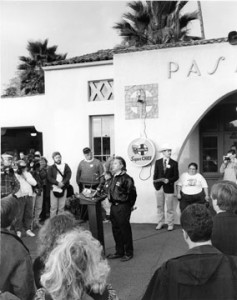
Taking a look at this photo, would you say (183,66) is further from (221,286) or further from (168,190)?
(221,286)

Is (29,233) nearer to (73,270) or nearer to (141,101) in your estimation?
(141,101)

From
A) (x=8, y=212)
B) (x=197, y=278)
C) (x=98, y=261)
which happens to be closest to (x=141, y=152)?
(x=8, y=212)

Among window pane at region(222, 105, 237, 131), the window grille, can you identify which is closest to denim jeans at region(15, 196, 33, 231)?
the window grille

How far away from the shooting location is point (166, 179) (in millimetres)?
7855

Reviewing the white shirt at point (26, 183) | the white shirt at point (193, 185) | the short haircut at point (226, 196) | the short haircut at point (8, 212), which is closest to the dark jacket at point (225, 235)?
the short haircut at point (226, 196)

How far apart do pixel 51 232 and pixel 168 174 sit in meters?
5.46

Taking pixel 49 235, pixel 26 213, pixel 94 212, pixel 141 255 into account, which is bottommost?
pixel 141 255

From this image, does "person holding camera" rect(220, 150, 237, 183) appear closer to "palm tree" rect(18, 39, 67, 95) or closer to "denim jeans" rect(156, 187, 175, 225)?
"denim jeans" rect(156, 187, 175, 225)

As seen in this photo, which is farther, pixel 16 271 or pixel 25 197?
pixel 25 197

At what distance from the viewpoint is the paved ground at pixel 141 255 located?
4883mm

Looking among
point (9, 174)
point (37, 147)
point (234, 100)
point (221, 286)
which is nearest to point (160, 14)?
point (37, 147)

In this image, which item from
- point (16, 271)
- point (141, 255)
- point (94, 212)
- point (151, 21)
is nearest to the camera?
point (16, 271)

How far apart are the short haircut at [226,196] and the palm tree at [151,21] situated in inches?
678

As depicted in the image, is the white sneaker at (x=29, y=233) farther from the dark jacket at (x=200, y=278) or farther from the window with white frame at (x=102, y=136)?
the dark jacket at (x=200, y=278)
